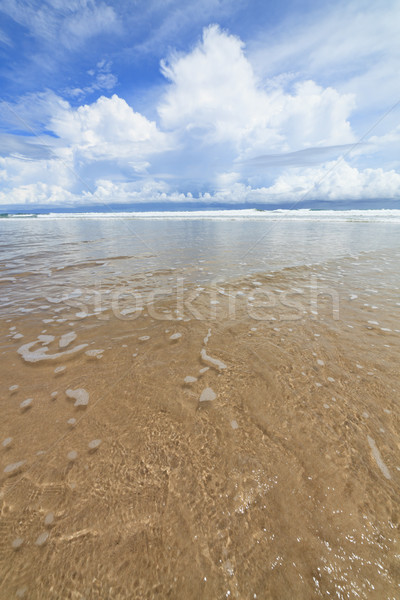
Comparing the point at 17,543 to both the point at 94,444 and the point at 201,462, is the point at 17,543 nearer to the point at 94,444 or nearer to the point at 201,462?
the point at 94,444

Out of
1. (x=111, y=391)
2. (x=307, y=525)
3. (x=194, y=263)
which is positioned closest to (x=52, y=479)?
(x=111, y=391)

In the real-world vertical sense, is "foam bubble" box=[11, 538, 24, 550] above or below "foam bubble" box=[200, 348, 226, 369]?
above

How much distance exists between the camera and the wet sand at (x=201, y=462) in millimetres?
1166

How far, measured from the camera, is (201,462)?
1655 millimetres

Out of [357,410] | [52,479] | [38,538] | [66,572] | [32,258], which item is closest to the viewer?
[66,572]

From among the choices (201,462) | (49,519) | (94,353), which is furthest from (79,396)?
(201,462)

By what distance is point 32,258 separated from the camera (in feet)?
28.3

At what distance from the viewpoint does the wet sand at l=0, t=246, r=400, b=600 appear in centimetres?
117

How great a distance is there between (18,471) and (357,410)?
103 inches

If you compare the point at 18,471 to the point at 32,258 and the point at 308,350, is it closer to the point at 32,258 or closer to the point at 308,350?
the point at 308,350

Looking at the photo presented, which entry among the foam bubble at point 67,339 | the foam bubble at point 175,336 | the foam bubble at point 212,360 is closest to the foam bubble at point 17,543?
the foam bubble at point 212,360

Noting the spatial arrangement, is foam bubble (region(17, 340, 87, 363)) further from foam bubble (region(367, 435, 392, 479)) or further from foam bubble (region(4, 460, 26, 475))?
foam bubble (region(367, 435, 392, 479))

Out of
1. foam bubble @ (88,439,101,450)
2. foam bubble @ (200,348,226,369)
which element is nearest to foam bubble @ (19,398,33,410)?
foam bubble @ (88,439,101,450)

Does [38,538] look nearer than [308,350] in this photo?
Yes
